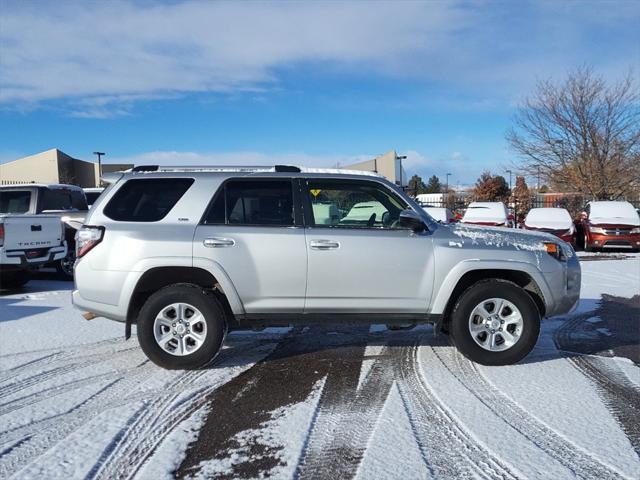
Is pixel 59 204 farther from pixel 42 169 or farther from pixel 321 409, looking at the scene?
pixel 42 169

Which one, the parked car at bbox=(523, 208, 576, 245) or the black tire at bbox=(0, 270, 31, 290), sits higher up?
the parked car at bbox=(523, 208, 576, 245)

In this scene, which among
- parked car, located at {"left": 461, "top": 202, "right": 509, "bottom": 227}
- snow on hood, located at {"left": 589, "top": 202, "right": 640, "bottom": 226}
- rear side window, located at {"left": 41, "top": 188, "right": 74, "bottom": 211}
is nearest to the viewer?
rear side window, located at {"left": 41, "top": 188, "right": 74, "bottom": 211}

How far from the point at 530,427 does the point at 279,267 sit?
2355 millimetres

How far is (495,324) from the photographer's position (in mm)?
4699

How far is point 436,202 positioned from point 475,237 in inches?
1294

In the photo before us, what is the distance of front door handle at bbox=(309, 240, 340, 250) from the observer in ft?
15.0

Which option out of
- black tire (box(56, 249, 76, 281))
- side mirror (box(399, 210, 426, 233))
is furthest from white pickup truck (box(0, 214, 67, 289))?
side mirror (box(399, 210, 426, 233))

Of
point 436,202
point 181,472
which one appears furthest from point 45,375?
point 436,202

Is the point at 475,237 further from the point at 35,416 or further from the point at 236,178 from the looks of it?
the point at 35,416

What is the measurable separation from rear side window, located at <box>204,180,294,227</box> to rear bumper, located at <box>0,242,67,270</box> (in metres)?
5.39

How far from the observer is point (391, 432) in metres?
Answer: 3.42

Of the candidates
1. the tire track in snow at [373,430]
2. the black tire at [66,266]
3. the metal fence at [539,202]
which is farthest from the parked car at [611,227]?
the black tire at [66,266]

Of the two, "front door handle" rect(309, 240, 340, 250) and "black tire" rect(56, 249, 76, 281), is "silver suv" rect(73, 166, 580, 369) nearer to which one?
"front door handle" rect(309, 240, 340, 250)

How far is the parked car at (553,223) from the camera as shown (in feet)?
51.3
